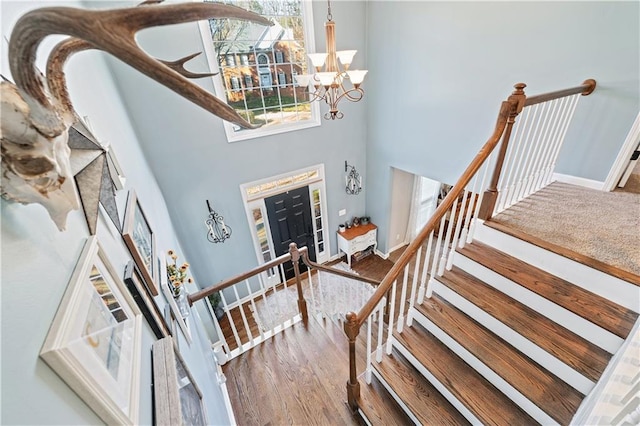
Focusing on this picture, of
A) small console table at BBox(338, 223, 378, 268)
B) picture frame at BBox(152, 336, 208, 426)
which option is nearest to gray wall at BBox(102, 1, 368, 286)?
small console table at BBox(338, 223, 378, 268)

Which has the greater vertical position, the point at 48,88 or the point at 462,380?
the point at 48,88

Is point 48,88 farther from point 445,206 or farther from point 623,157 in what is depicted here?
point 623,157

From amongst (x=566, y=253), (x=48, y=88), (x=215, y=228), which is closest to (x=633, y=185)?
(x=566, y=253)

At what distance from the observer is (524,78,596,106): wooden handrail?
5.85 ft

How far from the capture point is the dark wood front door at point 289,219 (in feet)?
14.6

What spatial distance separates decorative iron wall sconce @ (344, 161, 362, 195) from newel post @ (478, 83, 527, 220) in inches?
117

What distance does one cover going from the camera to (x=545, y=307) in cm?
167

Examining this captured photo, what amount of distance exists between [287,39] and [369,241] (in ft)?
12.4

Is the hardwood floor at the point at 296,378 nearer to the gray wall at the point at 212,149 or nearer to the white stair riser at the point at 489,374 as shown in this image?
the white stair riser at the point at 489,374

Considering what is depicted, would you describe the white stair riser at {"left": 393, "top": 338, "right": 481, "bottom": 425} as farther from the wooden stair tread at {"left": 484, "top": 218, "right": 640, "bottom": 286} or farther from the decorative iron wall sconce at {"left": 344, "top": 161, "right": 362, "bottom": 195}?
the decorative iron wall sconce at {"left": 344, "top": 161, "right": 362, "bottom": 195}

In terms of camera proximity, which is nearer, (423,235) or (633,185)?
(423,235)

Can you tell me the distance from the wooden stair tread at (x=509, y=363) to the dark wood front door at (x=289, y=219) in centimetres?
293

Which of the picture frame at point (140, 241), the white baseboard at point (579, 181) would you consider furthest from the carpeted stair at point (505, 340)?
the picture frame at point (140, 241)

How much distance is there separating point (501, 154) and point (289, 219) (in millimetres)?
3377
